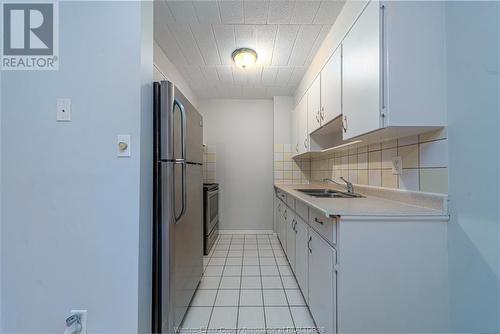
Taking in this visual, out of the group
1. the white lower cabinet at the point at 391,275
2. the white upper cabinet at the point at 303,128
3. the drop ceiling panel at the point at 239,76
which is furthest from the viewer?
the drop ceiling panel at the point at 239,76

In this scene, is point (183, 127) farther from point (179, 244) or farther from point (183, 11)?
point (183, 11)

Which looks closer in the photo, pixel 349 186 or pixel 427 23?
pixel 427 23

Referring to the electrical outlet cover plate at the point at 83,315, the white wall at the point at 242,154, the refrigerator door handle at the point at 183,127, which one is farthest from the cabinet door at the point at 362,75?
the white wall at the point at 242,154

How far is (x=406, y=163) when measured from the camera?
4.36ft

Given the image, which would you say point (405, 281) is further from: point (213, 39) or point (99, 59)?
point (213, 39)

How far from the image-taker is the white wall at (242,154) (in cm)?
363

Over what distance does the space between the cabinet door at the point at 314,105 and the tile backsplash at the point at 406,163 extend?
0.45 m

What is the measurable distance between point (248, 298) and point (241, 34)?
2380 millimetres

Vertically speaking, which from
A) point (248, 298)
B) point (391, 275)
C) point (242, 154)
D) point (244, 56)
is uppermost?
point (244, 56)

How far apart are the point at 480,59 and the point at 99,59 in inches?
73.7

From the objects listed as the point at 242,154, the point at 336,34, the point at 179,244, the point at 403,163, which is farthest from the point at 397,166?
the point at 242,154

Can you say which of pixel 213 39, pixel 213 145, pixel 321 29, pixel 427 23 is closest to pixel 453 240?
pixel 427 23

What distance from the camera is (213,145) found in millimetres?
3654

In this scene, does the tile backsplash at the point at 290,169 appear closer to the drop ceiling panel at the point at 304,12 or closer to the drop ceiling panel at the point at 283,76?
the drop ceiling panel at the point at 283,76
